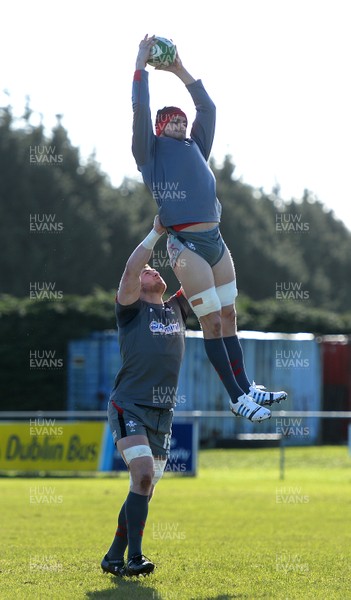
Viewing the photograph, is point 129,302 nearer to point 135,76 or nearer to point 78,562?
point 135,76

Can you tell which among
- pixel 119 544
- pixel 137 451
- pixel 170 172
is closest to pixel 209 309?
pixel 170 172

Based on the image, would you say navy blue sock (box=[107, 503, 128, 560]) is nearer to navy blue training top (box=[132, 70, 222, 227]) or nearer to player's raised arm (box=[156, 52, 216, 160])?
navy blue training top (box=[132, 70, 222, 227])

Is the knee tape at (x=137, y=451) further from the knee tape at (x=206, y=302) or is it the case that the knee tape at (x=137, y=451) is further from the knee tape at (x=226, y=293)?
the knee tape at (x=226, y=293)

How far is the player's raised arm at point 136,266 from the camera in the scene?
840 cm

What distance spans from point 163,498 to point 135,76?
1054cm

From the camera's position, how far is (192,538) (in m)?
11.8

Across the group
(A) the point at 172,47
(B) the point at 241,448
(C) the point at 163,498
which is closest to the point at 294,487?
(C) the point at 163,498

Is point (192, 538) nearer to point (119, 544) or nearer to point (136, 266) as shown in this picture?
point (119, 544)

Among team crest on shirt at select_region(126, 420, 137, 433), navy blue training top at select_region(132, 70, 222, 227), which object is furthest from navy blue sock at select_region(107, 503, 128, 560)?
navy blue training top at select_region(132, 70, 222, 227)

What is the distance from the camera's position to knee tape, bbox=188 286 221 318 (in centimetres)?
848

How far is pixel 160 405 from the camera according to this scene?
8.73 m

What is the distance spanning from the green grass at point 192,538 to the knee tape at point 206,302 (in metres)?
2.04

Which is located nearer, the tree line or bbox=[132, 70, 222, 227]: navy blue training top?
bbox=[132, 70, 222, 227]: navy blue training top

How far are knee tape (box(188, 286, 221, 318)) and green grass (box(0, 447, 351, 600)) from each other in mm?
2035
